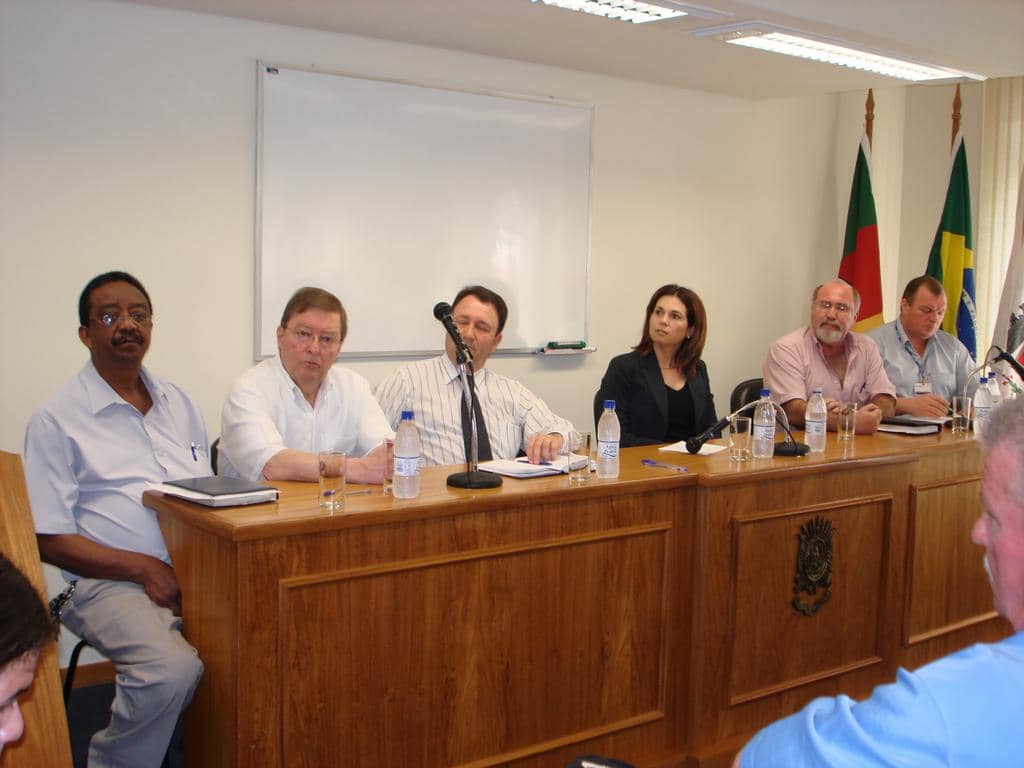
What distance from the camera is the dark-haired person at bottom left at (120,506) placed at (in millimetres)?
2428

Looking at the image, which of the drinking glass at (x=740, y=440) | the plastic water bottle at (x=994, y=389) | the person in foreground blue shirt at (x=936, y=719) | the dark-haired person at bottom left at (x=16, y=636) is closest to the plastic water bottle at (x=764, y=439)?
the drinking glass at (x=740, y=440)

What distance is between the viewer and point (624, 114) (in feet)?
18.4

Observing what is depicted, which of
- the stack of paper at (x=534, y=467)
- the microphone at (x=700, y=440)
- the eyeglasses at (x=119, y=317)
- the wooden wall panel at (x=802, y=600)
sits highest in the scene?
the eyeglasses at (x=119, y=317)

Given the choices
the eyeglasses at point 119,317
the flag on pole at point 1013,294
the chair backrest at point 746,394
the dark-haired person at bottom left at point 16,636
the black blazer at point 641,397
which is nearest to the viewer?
the dark-haired person at bottom left at point 16,636

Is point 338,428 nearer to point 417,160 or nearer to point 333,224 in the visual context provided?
point 333,224

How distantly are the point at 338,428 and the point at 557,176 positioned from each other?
2476 millimetres

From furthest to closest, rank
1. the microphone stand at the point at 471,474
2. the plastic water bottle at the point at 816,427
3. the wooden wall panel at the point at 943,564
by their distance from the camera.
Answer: the wooden wall panel at the point at 943,564, the plastic water bottle at the point at 816,427, the microphone stand at the point at 471,474

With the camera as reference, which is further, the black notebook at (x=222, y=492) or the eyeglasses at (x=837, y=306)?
the eyeglasses at (x=837, y=306)

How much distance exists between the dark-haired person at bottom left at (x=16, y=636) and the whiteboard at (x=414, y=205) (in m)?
3.43

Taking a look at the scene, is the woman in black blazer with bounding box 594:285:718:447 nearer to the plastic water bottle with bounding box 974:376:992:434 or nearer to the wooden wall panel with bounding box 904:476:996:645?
the wooden wall panel with bounding box 904:476:996:645

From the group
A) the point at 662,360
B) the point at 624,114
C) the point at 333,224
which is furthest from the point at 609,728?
the point at 624,114

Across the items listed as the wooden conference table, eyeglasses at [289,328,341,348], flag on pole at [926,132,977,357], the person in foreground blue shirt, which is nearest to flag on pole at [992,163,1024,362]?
flag on pole at [926,132,977,357]

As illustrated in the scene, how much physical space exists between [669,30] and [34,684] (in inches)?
142

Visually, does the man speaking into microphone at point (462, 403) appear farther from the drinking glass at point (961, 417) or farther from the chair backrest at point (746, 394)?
the drinking glass at point (961, 417)
